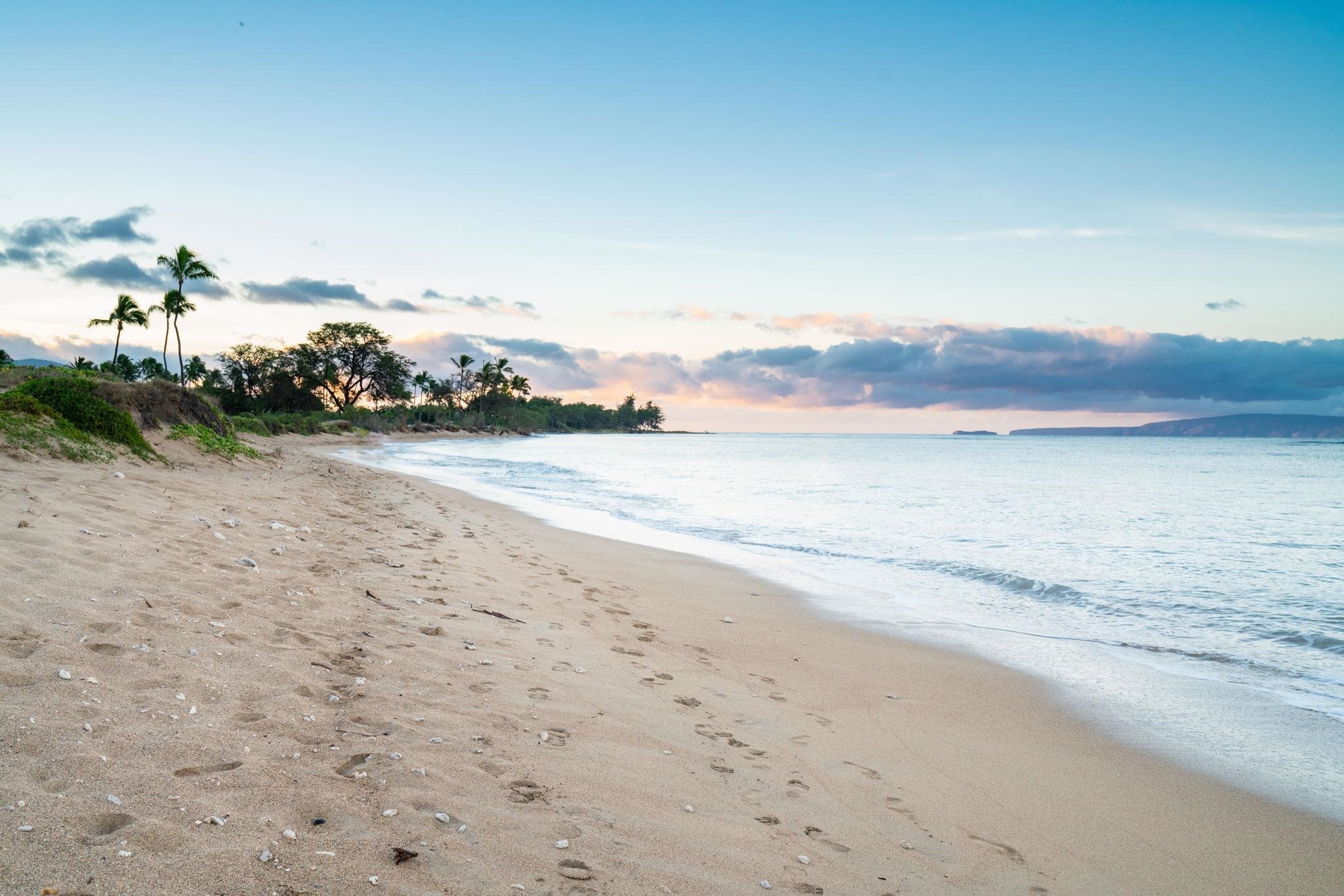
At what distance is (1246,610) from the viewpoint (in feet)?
32.4

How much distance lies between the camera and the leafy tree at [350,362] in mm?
84938

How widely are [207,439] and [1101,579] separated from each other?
754 inches

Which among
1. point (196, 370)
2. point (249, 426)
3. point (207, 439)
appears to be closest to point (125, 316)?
point (249, 426)

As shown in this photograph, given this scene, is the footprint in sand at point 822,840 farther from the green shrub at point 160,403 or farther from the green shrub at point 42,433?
the green shrub at point 160,403

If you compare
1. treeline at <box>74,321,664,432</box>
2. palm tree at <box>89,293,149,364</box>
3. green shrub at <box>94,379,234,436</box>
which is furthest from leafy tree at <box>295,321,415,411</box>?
green shrub at <box>94,379,234,436</box>

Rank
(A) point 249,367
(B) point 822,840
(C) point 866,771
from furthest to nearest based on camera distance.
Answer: (A) point 249,367, (C) point 866,771, (B) point 822,840

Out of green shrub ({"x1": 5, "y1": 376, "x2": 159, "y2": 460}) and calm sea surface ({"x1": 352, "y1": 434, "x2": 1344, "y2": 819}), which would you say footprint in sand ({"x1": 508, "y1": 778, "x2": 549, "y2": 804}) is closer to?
calm sea surface ({"x1": 352, "y1": 434, "x2": 1344, "y2": 819})

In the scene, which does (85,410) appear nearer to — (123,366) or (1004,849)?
(1004,849)

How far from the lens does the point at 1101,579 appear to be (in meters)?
12.1

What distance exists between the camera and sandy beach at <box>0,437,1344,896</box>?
2.70 meters

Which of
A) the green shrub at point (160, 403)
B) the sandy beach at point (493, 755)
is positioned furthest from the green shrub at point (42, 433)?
the sandy beach at point (493, 755)

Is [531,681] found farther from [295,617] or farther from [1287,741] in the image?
[1287,741]

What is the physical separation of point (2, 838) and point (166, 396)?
661 inches

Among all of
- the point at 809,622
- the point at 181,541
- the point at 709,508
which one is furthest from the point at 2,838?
the point at 709,508
